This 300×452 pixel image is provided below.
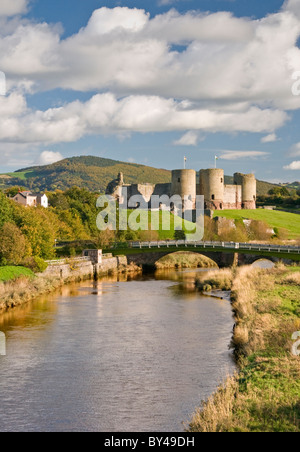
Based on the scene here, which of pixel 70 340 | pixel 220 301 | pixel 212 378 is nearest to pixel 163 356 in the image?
pixel 212 378

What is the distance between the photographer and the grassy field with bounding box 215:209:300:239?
108 meters

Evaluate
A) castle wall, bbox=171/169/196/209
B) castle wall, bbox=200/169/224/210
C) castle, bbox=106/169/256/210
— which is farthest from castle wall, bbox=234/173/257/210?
castle wall, bbox=171/169/196/209

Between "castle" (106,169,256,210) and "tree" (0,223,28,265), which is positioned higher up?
"castle" (106,169,256,210)

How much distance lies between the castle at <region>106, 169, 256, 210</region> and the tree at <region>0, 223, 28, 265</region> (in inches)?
2594

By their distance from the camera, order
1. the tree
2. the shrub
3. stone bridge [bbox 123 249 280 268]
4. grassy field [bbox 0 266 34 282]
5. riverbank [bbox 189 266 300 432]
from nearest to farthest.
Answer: riverbank [bbox 189 266 300 432] < grassy field [bbox 0 266 34 282] < the tree < the shrub < stone bridge [bbox 123 249 280 268]

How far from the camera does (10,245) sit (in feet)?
165

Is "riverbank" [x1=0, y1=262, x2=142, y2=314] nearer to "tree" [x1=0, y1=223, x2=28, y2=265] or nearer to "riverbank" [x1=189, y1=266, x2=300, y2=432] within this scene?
"tree" [x1=0, y1=223, x2=28, y2=265]

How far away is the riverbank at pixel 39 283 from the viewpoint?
43719 millimetres

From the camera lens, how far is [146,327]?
3653 cm

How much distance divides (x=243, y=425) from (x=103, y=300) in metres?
31.7

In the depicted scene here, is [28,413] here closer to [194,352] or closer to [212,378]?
[212,378]

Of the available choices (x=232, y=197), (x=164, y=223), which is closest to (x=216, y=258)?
(x=164, y=223)

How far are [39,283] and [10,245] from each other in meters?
4.49

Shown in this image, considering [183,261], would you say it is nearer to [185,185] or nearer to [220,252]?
[220,252]
